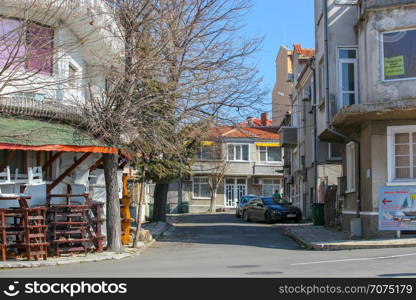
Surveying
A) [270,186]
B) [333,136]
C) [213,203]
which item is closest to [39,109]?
[333,136]

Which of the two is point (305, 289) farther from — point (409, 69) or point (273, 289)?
point (409, 69)

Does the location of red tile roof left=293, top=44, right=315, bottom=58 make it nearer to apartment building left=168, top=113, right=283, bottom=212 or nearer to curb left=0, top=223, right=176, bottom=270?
apartment building left=168, top=113, right=283, bottom=212

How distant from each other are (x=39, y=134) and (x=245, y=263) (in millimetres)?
6132

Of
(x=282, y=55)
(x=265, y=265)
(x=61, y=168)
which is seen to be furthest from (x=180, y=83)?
(x=282, y=55)

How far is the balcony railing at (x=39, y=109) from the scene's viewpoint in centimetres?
1580

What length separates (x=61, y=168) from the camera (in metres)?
19.0

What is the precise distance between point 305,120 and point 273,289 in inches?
1120

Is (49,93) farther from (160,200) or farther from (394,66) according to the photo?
(160,200)

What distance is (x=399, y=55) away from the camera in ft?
61.2

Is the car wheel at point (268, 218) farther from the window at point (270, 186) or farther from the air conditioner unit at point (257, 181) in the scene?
the window at point (270, 186)

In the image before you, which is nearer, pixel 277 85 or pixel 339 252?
pixel 339 252

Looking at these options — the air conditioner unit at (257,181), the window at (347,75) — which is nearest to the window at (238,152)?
the air conditioner unit at (257,181)

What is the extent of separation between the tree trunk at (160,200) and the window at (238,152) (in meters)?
26.8

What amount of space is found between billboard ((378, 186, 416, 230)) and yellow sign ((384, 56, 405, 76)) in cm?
346
